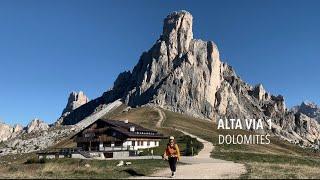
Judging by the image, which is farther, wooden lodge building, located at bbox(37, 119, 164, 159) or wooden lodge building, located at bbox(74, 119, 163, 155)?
wooden lodge building, located at bbox(74, 119, 163, 155)

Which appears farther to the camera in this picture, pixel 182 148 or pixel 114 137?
pixel 114 137

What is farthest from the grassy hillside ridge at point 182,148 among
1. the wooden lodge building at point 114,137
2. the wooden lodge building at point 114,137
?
the wooden lodge building at point 114,137

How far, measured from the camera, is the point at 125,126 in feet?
358

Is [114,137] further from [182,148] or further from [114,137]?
[182,148]

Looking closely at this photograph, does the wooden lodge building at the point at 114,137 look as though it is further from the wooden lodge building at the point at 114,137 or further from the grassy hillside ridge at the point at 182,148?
the grassy hillside ridge at the point at 182,148

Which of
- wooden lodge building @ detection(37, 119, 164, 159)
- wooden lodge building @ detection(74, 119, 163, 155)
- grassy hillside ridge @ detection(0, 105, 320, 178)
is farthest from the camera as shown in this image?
wooden lodge building @ detection(74, 119, 163, 155)

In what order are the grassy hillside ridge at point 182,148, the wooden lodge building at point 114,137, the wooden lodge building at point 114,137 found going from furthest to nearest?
1. the wooden lodge building at point 114,137
2. the wooden lodge building at point 114,137
3. the grassy hillside ridge at point 182,148

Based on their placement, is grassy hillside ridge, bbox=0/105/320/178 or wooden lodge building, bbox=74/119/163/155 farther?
wooden lodge building, bbox=74/119/163/155

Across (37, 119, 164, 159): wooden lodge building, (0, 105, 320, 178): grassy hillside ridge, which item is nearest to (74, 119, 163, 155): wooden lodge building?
(37, 119, 164, 159): wooden lodge building

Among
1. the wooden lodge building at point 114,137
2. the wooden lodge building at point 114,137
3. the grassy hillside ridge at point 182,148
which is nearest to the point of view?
the grassy hillside ridge at point 182,148

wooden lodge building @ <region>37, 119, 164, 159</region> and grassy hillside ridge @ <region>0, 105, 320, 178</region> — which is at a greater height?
wooden lodge building @ <region>37, 119, 164, 159</region>

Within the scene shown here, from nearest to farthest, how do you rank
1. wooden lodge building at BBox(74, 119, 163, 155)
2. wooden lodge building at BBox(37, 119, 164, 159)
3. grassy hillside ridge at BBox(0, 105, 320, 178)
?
1. grassy hillside ridge at BBox(0, 105, 320, 178)
2. wooden lodge building at BBox(37, 119, 164, 159)
3. wooden lodge building at BBox(74, 119, 163, 155)

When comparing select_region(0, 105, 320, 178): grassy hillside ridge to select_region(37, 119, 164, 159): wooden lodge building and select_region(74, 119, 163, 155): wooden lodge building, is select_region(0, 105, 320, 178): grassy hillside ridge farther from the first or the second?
select_region(74, 119, 163, 155): wooden lodge building

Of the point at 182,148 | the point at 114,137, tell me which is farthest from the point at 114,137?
the point at 182,148
